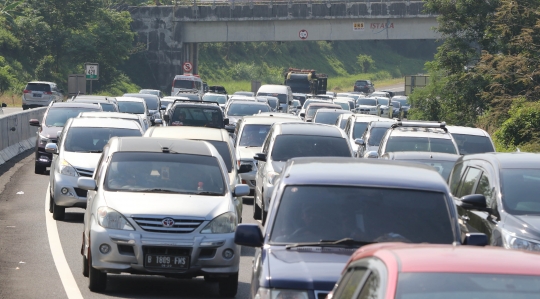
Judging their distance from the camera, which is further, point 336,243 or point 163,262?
point 163,262

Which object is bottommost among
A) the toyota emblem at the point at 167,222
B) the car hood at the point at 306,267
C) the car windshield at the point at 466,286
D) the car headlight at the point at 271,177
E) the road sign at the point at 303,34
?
the car headlight at the point at 271,177

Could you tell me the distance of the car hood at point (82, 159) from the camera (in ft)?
55.4

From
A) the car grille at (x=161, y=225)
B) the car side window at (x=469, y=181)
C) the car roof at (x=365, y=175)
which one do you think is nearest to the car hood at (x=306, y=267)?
the car roof at (x=365, y=175)

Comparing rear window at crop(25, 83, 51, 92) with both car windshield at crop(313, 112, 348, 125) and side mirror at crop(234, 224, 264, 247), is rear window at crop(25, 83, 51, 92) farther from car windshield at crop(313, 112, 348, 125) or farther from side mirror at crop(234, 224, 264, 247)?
side mirror at crop(234, 224, 264, 247)

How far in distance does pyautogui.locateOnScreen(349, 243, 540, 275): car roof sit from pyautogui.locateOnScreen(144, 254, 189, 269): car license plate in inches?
221

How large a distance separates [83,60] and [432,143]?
59576mm

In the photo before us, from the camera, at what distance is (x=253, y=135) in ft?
74.1

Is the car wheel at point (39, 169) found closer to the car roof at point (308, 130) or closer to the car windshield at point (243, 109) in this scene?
the car roof at point (308, 130)

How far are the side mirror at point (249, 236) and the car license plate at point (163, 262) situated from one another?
2.82m

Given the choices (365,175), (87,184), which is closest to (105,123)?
(87,184)

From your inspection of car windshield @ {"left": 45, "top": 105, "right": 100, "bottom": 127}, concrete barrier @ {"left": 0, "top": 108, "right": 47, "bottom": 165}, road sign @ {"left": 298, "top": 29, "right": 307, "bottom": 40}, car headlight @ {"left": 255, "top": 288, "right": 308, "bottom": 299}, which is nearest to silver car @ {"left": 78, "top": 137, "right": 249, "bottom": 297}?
car headlight @ {"left": 255, "top": 288, "right": 308, "bottom": 299}

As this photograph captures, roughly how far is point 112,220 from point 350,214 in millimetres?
3518

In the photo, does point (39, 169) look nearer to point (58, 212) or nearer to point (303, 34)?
point (58, 212)

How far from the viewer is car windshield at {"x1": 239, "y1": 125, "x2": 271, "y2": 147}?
22.3 meters
